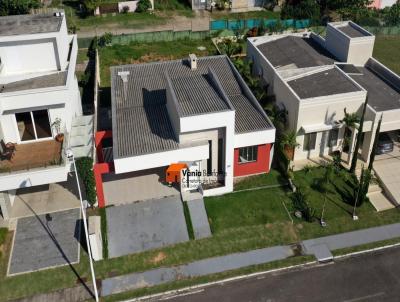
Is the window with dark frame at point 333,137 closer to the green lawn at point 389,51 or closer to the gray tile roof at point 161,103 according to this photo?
the gray tile roof at point 161,103

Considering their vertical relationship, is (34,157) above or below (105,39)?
above

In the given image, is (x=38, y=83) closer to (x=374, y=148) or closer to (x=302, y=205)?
(x=302, y=205)

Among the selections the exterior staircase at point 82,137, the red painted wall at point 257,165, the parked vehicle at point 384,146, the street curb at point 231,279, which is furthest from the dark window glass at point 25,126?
the parked vehicle at point 384,146

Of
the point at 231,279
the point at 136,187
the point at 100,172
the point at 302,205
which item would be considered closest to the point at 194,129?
the point at 100,172

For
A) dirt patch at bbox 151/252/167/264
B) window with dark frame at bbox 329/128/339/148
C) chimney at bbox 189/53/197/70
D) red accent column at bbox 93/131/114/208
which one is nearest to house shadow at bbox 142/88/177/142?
red accent column at bbox 93/131/114/208

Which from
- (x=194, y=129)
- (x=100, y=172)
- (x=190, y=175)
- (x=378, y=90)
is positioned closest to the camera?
(x=194, y=129)

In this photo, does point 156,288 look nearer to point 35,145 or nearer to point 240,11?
point 35,145

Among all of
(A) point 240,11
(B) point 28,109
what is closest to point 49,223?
(B) point 28,109
